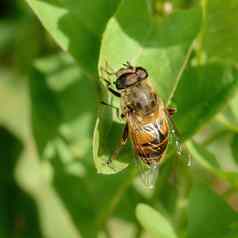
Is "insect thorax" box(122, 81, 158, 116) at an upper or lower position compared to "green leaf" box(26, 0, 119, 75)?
lower

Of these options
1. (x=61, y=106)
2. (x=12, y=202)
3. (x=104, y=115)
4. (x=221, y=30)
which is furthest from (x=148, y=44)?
(x=12, y=202)

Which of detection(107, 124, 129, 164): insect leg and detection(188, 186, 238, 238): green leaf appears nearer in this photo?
detection(107, 124, 129, 164): insect leg

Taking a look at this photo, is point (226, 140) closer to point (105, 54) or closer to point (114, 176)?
point (114, 176)

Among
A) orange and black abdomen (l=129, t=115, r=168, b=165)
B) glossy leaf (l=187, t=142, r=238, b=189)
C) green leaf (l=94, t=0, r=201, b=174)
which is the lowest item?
glossy leaf (l=187, t=142, r=238, b=189)

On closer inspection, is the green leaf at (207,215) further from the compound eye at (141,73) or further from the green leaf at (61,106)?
the green leaf at (61,106)

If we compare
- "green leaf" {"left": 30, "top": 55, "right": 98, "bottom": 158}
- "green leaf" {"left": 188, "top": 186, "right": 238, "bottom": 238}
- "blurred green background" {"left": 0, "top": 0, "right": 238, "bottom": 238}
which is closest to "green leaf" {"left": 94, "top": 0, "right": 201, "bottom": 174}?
"blurred green background" {"left": 0, "top": 0, "right": 238, "bottom": 238}

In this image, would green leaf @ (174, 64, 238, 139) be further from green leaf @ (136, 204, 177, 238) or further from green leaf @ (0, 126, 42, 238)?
green leaf @ (0, 126, 42, 238)

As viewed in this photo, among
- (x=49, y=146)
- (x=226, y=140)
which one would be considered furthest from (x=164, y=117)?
→ (x=226, y=140)
